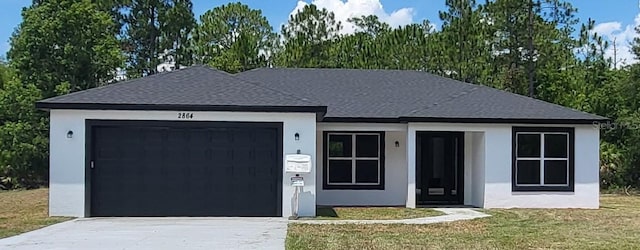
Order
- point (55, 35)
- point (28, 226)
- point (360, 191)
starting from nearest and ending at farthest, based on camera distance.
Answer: point (28, 226)
point (360, 191)
point (55, 35)

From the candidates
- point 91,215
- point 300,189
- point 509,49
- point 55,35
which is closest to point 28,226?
point 91,215

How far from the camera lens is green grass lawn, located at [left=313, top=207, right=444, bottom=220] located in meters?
15.0

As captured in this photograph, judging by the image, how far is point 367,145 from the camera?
735 inches

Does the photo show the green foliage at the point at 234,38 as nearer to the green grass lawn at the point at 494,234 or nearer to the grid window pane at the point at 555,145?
the grid window pane at the point at 555,145

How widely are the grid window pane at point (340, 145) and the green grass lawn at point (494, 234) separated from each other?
4804 millimetres

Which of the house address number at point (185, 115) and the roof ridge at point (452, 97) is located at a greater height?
the roof ridge at point (452, 97)

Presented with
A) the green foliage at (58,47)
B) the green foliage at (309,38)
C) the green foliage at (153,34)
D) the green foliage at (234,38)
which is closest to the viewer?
the green foliage at (58,47)

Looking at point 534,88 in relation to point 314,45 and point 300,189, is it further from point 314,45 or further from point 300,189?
point 300,189

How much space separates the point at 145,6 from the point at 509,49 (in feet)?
52.4

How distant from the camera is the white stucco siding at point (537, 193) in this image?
17297mm

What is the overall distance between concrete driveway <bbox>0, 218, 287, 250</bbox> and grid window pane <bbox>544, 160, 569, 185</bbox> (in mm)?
7266

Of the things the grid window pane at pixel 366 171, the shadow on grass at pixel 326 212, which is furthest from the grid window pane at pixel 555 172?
the shadow on grass at pixel 326 212

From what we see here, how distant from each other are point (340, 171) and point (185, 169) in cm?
504

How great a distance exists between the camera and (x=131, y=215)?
1472 centimetres
